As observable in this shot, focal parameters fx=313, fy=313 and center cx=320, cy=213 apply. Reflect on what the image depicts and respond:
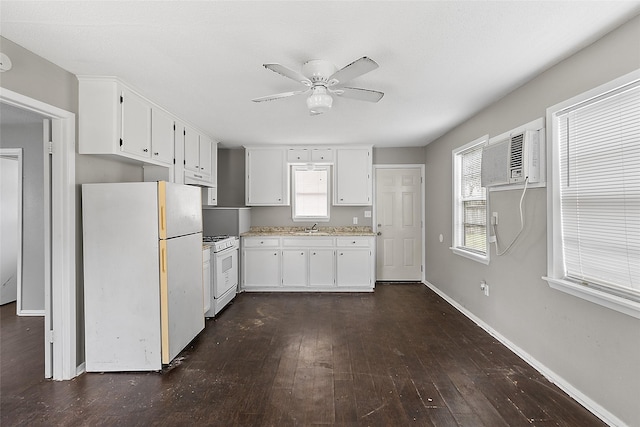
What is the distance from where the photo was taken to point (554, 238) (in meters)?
2.33

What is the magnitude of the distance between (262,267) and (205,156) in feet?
6.07

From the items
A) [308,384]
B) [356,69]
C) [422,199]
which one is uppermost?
[356,69]

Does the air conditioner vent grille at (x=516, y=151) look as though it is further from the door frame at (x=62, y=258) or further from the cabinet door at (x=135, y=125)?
the door frame at (x=62, y=258)

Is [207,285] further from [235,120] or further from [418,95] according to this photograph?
[418,95]

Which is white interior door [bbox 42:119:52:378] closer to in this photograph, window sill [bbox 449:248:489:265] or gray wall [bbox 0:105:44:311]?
gray wall [bbox 0:105:44:311]

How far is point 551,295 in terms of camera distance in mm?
2393

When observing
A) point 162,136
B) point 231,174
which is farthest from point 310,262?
point 162,136

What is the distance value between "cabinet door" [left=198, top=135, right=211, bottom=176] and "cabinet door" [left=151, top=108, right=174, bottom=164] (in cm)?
78

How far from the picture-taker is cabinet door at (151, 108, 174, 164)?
3076 mm

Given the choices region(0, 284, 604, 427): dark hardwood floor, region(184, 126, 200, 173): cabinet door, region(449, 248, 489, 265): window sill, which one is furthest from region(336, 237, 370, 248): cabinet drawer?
region(184, 126, 200, 173): cabinet door

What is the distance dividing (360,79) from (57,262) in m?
2.78

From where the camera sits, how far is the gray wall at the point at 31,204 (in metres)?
3.78

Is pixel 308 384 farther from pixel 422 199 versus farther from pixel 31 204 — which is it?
pixel 31 204

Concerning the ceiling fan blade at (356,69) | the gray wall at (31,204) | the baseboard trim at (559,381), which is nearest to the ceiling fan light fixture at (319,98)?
the ceiling fan blade at (356,69)
